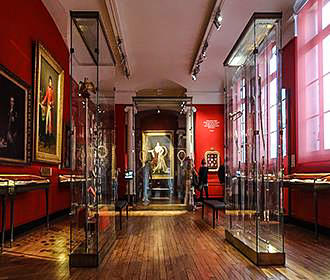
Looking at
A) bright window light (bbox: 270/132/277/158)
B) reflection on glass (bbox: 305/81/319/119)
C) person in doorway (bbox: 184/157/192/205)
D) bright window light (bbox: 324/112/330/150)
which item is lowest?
person in doorway (bbox: 184/157/192/205)

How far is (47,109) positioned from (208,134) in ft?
28.5

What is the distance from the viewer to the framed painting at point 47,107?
8.36 m

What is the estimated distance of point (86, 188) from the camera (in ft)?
A: 16.8

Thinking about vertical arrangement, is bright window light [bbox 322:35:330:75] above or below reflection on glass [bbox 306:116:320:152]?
above

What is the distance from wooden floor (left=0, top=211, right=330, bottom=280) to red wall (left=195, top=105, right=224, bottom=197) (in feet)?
28.0

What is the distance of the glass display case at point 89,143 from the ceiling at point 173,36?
3664mm

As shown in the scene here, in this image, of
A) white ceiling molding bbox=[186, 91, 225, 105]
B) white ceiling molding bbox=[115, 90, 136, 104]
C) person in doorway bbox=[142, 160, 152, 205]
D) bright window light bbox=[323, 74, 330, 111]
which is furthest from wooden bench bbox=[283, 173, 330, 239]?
white ceiling molding bbox=[115, 90, 136, 104]

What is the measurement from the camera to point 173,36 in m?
11.4

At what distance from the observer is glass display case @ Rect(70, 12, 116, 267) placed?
5.16 meters

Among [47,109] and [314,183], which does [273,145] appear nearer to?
[314,183]

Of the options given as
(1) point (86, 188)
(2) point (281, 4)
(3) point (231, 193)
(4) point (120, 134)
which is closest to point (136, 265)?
(1) point (86, 188)

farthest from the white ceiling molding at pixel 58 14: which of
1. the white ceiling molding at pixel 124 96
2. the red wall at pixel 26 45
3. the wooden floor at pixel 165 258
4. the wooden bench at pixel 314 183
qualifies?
the white ceiling molding at pixel 124 96

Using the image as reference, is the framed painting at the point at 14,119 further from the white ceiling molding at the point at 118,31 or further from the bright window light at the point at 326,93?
the bright window light at the point at 326,93

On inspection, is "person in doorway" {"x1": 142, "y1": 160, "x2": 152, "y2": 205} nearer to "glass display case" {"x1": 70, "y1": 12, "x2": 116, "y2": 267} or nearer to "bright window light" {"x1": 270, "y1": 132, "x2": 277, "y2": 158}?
"glass display case" {"x1": 70, "y1": 12, "x2": 116, "y2": 267}
